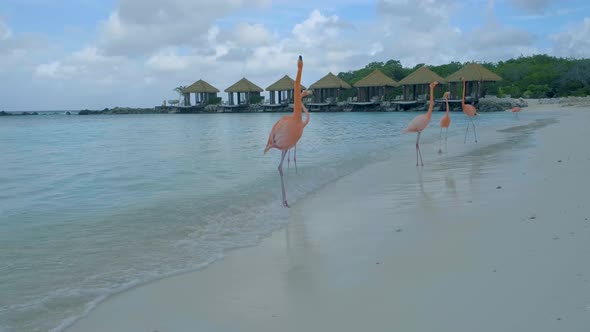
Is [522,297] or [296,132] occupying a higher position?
[296,132]

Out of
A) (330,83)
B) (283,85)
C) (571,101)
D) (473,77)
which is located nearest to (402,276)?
(571,101)

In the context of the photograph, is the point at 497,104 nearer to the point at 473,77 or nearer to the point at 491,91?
the point at 473,77

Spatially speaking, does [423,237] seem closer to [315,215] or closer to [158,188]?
[315,215]

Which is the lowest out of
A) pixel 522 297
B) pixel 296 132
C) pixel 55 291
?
pixel 55 291

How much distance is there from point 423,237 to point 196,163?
9457mm

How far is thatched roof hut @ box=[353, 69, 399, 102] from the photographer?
55.4 m

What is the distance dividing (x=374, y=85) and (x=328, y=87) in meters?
6.57

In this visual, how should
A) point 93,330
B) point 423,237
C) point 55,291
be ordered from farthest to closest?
point 423,237 < point 55,291 < point 93,330

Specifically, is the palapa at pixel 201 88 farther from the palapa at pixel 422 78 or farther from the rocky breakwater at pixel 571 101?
the rocky breakwater at pixel 571 101

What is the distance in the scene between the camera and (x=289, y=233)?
5.09m

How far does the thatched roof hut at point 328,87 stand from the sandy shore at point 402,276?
2146 inches

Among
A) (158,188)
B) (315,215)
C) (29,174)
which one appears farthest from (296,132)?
(29,174)

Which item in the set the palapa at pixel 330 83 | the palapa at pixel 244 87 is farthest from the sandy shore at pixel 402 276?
the palapa at pixel 244 87

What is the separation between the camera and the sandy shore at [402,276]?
8.81 ft
